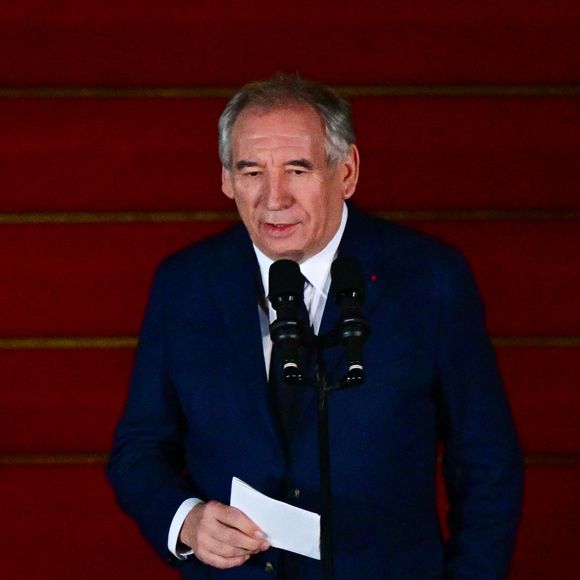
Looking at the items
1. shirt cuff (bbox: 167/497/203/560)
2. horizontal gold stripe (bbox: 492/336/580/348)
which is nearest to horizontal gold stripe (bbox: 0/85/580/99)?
horizontal gold stripe (bbox: 492/336/580/348)

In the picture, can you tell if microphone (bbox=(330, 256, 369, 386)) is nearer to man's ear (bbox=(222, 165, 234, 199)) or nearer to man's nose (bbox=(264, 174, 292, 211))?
man's nose (bbox=(264, 174, 292, 211))

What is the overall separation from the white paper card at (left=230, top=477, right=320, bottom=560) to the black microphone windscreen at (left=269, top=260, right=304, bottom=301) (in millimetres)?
352

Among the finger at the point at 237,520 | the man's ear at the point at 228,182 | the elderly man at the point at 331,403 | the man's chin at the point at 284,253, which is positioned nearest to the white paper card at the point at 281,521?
the finger at the point at 237,520

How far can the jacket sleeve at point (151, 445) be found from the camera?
1764mm

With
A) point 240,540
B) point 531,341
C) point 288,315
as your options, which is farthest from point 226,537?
point 531,341

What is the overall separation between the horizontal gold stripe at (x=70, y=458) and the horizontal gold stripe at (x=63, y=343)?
0.24m

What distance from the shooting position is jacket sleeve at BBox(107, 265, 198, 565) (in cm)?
176

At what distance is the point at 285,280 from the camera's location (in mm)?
1371

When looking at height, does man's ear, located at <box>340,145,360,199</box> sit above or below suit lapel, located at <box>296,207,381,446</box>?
above

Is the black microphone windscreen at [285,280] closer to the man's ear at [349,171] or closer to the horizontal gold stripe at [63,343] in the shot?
the man's ear at [349,171]

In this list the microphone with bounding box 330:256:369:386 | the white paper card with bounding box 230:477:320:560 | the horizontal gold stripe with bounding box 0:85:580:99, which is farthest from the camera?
the horizontal gold stripe with bounding box 0:85:580:99

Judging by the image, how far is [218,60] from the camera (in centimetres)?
241

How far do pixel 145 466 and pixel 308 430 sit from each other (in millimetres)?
281

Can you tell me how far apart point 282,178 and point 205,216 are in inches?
28.9
